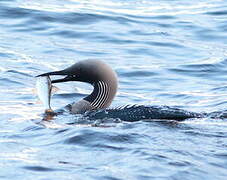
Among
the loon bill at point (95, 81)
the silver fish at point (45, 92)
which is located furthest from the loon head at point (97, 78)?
the silver fish at point (45, 92)

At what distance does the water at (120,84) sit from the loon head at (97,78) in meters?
0.55

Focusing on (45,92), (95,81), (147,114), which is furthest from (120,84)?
(147,114)

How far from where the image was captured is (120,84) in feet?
37.3

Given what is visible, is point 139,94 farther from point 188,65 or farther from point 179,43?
point 179,43

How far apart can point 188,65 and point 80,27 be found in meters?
2.96

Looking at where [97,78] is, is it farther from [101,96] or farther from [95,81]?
[101,96]

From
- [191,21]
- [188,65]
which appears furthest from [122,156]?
[191,21]

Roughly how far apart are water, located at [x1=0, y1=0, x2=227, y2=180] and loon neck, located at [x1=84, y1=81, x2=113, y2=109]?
1.71 feet

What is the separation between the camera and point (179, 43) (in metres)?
13.9

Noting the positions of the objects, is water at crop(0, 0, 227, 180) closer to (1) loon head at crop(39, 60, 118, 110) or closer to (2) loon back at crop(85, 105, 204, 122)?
(2) loon back at crop(85, 105, 204, 122)

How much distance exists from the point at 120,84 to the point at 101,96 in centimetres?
200

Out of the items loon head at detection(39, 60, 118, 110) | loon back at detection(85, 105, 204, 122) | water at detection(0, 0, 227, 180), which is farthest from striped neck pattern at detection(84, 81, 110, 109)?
loon back at detection(85, 105, 204, 122)

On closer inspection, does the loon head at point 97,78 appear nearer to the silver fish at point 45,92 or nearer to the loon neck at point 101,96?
the loon neck at point 101,96

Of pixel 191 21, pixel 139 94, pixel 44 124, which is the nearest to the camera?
pixel 44 124
